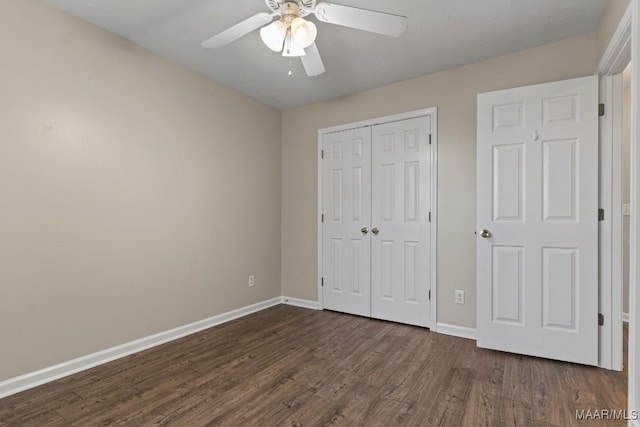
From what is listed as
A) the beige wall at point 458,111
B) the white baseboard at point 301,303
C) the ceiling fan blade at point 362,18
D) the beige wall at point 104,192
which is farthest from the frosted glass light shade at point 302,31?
the white baseboard at point 301,303

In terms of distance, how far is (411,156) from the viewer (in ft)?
11.0

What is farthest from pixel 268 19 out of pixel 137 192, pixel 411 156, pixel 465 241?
pixel 465 241

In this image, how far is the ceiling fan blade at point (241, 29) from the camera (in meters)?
1.81

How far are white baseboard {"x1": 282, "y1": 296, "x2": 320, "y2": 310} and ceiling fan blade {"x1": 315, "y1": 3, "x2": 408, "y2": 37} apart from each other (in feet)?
10.2

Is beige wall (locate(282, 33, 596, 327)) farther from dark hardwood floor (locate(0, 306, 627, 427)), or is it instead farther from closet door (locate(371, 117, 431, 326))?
dark hardwood floor (locate(0, 306, 627, 427))

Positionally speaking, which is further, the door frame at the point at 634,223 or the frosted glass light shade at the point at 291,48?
the frosted glass light shade at the point at 291,48

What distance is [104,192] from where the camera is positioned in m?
2.51

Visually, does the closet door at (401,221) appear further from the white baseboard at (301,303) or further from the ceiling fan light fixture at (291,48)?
the ceiling fan light fixture at (291,48)

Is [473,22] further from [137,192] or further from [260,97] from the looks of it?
[137,192]

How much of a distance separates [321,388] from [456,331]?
62.6 inches

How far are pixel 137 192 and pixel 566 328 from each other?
3.63m

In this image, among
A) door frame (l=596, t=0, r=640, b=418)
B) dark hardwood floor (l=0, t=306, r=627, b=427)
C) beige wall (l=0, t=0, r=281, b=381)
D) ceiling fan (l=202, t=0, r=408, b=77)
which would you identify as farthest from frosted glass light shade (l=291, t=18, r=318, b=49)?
dark hardwood floor (l=0, t=306, r=627, b=427)

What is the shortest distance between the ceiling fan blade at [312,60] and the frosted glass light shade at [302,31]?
22 cm

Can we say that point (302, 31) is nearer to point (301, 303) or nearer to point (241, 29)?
point (241, 29)
